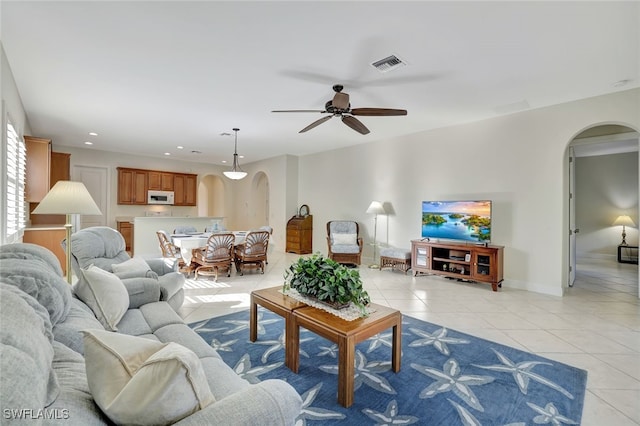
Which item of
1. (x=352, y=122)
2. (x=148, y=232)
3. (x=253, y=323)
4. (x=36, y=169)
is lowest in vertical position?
(x=253, y=323)

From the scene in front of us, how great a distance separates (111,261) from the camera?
113 inches

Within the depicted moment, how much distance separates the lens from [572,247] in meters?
4.81

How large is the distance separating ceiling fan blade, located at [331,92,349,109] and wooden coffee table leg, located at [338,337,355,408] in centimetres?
256

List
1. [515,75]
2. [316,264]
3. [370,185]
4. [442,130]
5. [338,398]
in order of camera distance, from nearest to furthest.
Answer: [338,398]
[316,264]
[515,75]
[442,130]
[370,185]

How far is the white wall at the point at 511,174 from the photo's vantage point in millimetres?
4168

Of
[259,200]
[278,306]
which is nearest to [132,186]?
[259,200]

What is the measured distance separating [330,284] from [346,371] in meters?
0.60

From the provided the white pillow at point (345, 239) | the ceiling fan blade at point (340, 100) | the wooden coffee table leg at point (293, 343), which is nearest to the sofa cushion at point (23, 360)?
the wooden coffee table leg at point (293, 343)

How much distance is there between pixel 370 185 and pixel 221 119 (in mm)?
3447

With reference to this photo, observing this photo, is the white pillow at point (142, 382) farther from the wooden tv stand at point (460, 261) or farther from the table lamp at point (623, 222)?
the table lamp at point (623, 222)

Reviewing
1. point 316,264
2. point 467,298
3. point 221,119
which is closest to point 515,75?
point 467,298

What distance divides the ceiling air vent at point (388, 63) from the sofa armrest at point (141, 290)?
2972mm

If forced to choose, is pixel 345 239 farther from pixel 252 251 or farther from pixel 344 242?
pixel 252 251

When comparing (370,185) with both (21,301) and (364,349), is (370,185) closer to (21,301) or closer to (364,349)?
(364,349)
